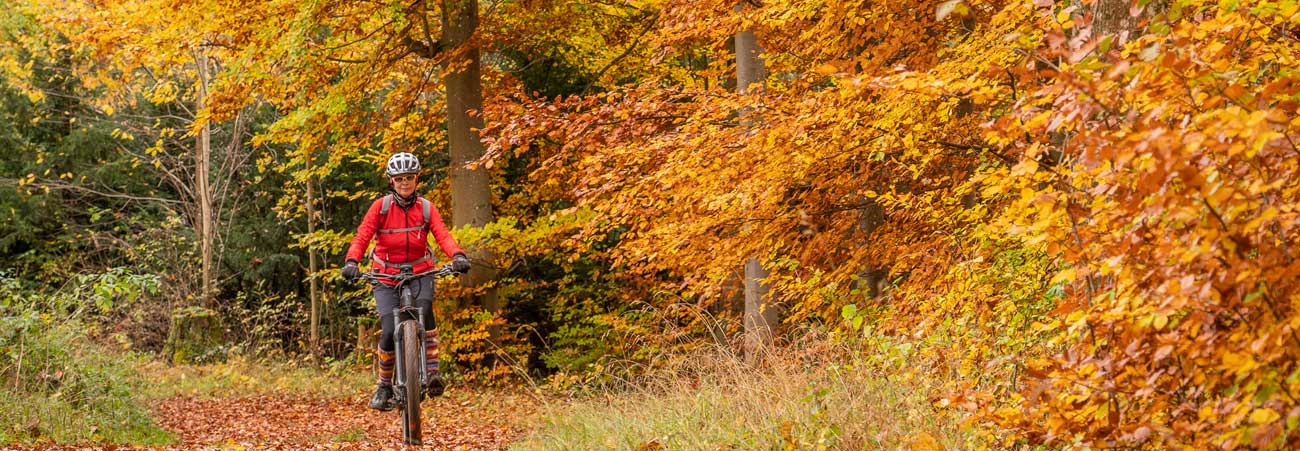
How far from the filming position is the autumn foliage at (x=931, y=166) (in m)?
2.98

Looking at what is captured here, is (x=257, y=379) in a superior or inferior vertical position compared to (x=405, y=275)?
inferior

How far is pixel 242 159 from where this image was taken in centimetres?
2131

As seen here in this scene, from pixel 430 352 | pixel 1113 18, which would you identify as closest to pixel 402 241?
pixel 430 352

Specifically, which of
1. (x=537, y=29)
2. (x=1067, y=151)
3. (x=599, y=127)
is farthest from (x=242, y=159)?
(x=1067, y=151)

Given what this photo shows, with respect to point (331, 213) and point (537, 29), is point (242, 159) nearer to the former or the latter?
point (331, 213)

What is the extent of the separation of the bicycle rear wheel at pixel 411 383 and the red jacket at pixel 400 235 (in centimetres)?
50

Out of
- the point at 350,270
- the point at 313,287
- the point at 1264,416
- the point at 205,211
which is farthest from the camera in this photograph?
the point at 205,211

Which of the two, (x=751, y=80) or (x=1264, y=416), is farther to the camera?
(x=751, y=80)

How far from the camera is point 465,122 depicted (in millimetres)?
14328

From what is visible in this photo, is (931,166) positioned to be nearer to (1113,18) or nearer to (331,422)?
(1113,18)

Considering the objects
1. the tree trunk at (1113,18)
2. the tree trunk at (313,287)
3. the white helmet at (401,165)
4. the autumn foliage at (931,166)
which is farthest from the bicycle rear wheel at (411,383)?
the tree trunk at (313,287)

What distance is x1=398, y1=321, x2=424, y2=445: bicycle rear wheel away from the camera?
7922 mm

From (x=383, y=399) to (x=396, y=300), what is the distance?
743 millimetres

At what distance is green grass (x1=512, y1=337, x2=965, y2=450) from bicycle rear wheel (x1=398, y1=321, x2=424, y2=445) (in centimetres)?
115
